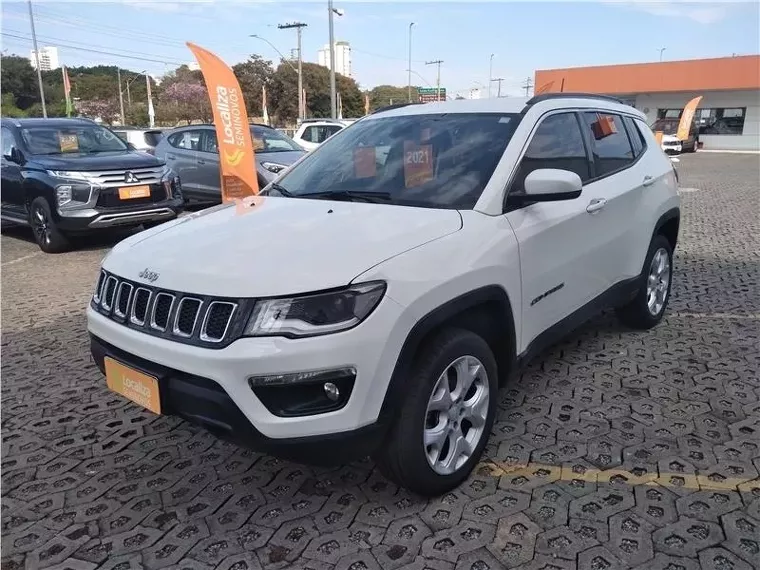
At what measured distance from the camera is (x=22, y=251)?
8859 mm

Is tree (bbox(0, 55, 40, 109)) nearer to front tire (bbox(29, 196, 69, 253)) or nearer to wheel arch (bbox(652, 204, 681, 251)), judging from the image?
front tire (bbox(29, 196, 69, 253))

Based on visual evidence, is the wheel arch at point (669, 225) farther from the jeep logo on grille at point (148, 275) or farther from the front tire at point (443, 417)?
the jeep logo on grille at point (148, 275)

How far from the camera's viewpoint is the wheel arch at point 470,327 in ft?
8.00

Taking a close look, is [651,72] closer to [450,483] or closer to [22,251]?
[22,251]

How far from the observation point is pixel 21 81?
67875 millimetres

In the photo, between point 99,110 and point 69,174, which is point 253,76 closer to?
point 99,110

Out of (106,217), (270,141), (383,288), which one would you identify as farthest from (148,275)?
(270,141)

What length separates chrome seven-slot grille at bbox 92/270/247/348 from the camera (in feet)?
7.72

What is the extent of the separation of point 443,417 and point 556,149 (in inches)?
70.6

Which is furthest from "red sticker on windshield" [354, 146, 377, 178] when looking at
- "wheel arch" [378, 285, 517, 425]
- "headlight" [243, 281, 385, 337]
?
"headlight" [243, 281, 385, 337]

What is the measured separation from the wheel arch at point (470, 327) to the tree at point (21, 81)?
7409cm

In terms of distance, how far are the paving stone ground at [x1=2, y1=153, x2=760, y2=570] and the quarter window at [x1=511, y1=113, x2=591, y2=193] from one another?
4.50ft

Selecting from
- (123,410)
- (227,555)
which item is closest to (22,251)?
(123,410)

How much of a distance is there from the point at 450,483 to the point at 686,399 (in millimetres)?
1807
